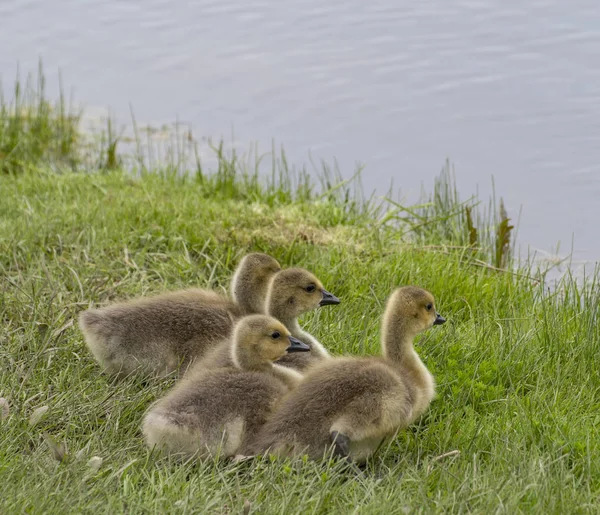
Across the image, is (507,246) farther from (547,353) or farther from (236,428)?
(236,428)

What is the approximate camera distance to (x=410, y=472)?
4.05 m

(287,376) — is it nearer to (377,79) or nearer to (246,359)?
(246,359)

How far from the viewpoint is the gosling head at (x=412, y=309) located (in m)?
4.59

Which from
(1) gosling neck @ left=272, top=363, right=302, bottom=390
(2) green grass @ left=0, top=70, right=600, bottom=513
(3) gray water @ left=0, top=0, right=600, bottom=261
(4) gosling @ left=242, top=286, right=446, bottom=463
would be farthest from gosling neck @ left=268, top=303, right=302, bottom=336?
(3) gray water @ left=0, top=0, right=600, bottom=261

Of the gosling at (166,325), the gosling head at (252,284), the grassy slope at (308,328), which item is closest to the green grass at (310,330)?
the grassy slope at (308,328)

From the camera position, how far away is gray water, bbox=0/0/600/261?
9.01m

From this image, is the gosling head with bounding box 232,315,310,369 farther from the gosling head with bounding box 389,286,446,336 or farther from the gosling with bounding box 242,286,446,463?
the gosling head with bounding box 389,286,446,336

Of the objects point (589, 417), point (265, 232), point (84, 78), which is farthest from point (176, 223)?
point (84, 78)

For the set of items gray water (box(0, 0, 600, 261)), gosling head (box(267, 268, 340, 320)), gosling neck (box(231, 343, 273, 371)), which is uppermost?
gray water (box(0, 0, 600, 261))

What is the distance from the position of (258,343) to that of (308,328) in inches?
43.7

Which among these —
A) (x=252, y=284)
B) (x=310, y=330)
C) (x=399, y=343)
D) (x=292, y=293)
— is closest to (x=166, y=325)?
(x=252, y=284)

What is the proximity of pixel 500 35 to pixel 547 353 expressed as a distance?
7.07 meters

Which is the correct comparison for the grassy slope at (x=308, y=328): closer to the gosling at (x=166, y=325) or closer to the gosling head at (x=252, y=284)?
the gosling at (x=166, y=325)

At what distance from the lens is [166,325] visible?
5047mm
